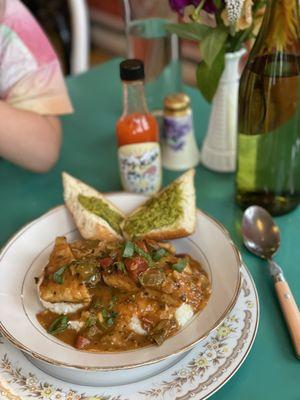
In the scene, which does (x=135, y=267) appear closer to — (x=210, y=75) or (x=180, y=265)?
(x=180, y=265)

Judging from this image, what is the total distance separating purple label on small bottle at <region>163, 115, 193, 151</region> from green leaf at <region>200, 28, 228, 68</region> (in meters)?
0.19

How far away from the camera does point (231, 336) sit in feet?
2.48

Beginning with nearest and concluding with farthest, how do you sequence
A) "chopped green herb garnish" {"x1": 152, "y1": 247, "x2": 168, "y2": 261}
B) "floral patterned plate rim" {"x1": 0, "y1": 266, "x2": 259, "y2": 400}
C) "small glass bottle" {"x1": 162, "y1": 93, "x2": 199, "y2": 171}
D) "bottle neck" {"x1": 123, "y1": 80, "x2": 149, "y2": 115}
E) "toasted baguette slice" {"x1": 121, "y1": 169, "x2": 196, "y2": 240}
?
"floral patterned plate rim" {"x1": 0, "y1": 266, "x2": 259, "y2": 400} → "chopped green herb garnish" {"x1": 152, "y1": 247, "x2": 168, "y2": 261} → "toasted baguette slice" {"x1": 121, "y1": 169, "x2": 196, "y2": 240} → "bottle neck" {"x1": 123, "y1": 80, "x2": 149, "y2": 115} → "small glass bottle" {"x1": 162, "y1": 93, "x2": 199, "y2": 171}

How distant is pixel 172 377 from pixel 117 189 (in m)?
0.51

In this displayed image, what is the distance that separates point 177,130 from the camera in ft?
3.71

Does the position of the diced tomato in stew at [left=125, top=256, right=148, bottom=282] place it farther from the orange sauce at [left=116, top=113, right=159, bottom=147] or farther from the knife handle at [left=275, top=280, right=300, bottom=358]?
the orange sauce at [left=116, top=113, right=159, bottom=147]

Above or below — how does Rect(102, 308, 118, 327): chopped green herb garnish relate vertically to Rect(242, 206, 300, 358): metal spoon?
above

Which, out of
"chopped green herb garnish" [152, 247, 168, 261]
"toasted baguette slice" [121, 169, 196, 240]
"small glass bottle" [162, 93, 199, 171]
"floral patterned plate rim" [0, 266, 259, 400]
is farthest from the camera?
"small glass bottle" [162, 93, 199, 171]

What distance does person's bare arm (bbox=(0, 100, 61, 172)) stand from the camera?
1088mm

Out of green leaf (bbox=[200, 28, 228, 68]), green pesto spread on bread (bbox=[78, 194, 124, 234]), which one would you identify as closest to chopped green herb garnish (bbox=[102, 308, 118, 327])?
green pesto spread on bread (bbox=[78, 194, 124, 234])

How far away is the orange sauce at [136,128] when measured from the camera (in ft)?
3.43

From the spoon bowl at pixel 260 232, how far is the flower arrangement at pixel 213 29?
23 centimetres

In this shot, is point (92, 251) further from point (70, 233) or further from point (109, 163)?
point (109, 163)

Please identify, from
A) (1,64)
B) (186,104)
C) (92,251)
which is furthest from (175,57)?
(92,251)
